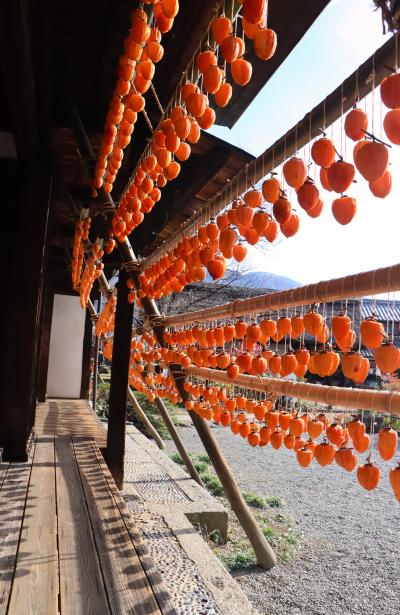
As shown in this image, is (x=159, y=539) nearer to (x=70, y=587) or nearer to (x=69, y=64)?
(x=70, y=587)

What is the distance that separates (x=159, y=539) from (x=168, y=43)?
4.97 metres

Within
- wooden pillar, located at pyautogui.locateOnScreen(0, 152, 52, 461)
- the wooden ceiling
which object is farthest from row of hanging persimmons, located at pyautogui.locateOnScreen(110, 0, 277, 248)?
wooden pillar, located at pyautogui.locateOnScreen(0, 152, 52, 461)

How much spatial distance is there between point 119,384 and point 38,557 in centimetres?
333

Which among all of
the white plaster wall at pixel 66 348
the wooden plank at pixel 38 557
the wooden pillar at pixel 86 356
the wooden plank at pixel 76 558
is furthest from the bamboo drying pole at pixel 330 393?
the white plaster wall at pixel 66 348

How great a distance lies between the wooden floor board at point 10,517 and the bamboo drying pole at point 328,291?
221 centimetres

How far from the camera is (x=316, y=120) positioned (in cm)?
223

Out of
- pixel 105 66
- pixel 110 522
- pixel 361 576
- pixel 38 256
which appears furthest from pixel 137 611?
pixel 361 576

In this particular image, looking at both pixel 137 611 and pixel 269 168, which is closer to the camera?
pixel 137 611

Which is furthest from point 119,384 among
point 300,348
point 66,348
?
point 66,348

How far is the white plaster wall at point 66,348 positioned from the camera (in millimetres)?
13469

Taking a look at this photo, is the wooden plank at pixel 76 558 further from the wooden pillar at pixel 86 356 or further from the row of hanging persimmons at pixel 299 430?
the wooden pillar at pixel 86 356

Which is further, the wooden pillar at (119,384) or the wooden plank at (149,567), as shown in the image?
the wooden pillar at (119,384)

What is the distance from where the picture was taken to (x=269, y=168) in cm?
291

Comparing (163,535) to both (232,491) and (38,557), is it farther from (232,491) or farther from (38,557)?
(38,557)
